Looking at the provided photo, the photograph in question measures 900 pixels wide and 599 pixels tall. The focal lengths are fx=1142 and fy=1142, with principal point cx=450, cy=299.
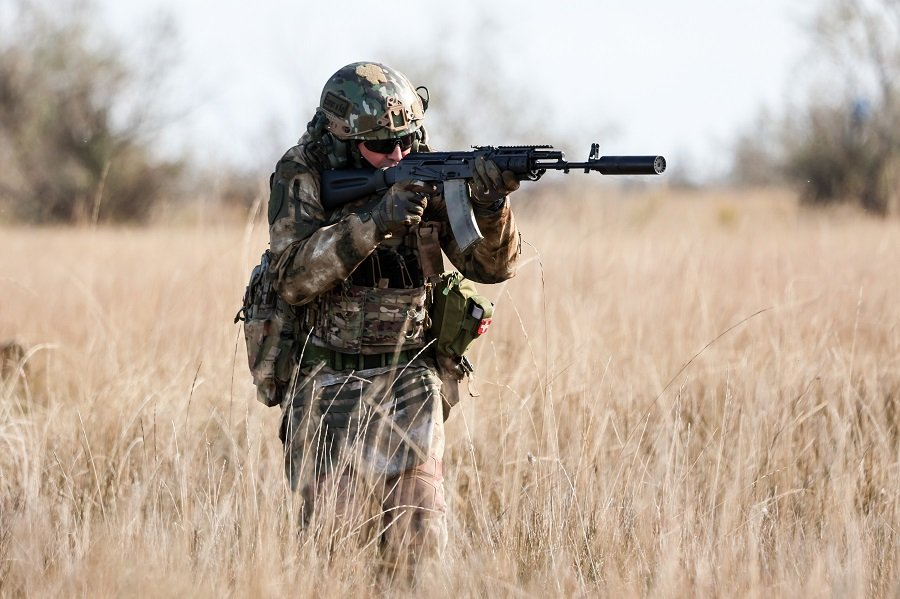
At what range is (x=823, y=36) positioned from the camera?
2256cm

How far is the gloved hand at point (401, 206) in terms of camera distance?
351cm

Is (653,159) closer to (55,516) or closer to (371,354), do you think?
(371,354)

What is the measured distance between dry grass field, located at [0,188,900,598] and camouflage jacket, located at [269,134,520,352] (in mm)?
202

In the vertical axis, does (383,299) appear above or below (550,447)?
above

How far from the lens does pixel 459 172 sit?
3.60 metres

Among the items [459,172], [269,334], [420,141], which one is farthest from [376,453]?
[420,141]

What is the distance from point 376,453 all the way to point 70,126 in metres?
21.1

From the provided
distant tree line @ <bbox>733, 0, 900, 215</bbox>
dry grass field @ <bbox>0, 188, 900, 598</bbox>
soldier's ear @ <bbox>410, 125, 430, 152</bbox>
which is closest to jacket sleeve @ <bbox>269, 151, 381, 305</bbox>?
soldier's ear @ <bbox>410, 125, 430, 152</bbox>

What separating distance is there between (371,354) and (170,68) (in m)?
21.9

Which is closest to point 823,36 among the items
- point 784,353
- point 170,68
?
point 170,68

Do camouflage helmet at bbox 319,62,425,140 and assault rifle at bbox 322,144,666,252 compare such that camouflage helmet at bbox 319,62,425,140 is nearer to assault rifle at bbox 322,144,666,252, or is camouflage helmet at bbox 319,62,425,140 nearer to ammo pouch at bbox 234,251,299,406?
assault rifle at bbox 322,144,666,252

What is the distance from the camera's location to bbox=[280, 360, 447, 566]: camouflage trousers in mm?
3664

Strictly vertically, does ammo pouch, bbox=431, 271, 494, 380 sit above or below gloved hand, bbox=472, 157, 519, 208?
below

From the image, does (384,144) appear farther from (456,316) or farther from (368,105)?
(456,316)
